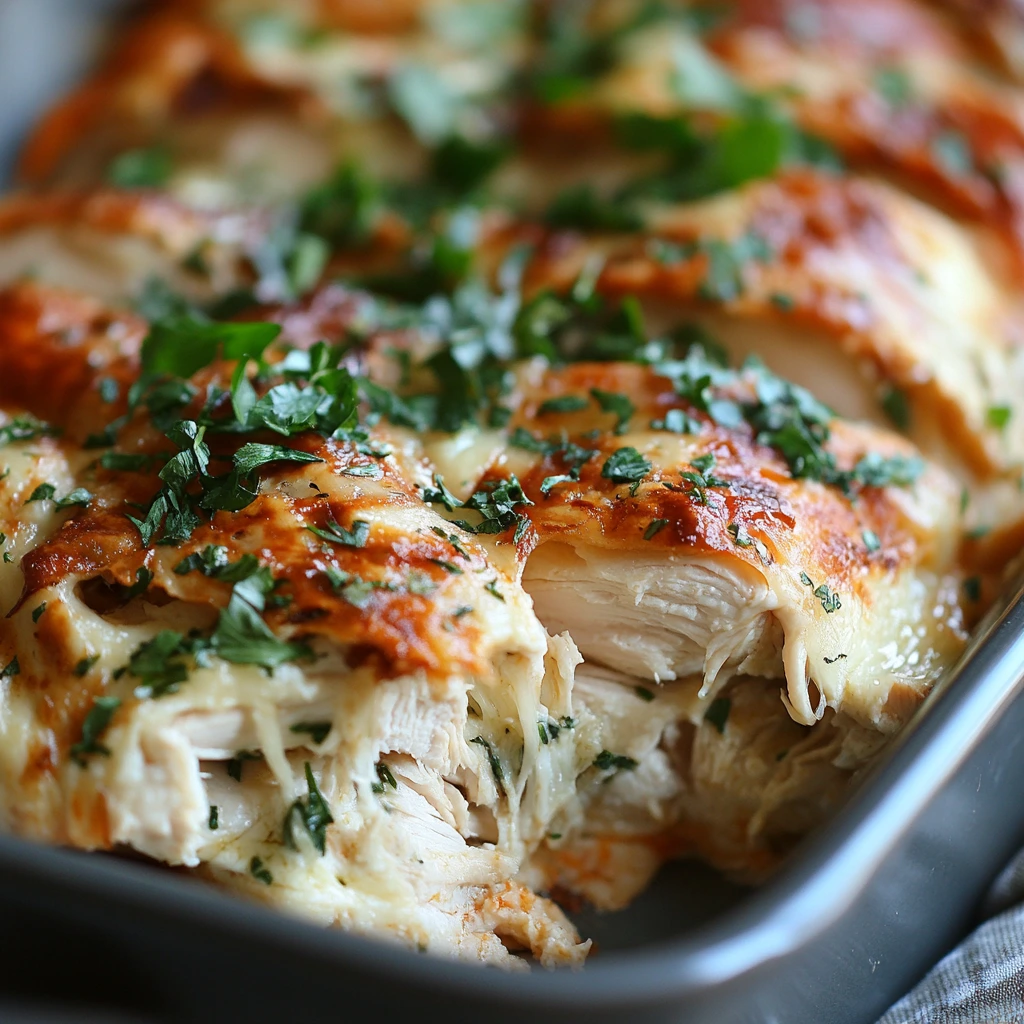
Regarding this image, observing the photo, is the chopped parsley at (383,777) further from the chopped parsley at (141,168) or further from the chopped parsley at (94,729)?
the chopped parsley at (141,168)

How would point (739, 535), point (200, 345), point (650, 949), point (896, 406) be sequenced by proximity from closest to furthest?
point (650, 949)
point (739, 535)
point (200, 345)
point (896, 406)

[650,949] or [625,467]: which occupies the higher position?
[625,467]

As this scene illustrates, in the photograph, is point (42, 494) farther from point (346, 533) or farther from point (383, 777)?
point (383, 777)

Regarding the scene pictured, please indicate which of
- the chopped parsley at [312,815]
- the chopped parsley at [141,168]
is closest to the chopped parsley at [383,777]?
the chopped parsley at [312,815]

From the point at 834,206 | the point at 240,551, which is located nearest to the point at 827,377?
the point at 834,206

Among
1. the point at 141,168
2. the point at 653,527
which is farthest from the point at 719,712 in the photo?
the point at 141,168

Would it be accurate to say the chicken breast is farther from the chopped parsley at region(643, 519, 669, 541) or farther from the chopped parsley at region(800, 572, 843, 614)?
the chopped parsley at region(800, 572, 843, 614)

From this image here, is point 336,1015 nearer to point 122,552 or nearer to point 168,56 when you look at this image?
point 122,552

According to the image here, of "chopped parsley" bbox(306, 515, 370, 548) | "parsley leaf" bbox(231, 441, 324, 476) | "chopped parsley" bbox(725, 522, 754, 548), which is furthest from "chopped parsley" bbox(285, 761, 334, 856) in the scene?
"chopped parsley" bbox(725, 522, 754, 548)
